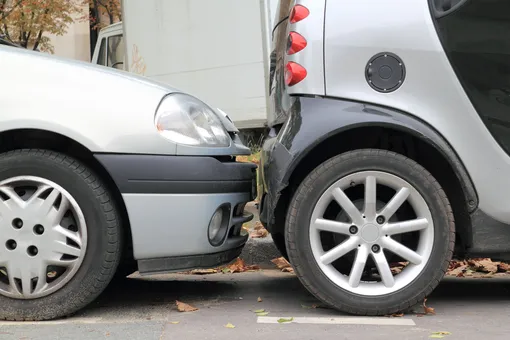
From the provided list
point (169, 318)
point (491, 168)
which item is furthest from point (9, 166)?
point (491, 168)

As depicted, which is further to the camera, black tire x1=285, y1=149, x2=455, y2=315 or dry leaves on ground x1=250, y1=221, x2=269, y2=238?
dry leaves on ground x1=250, y1=221, x2=269, y2=238

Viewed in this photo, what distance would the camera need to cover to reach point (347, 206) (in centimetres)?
318

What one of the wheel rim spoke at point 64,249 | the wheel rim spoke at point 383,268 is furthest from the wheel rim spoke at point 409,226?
the wheel rim spoke at point 64,249

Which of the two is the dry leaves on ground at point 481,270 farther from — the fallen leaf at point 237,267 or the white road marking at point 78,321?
the white road marking at point 78,321

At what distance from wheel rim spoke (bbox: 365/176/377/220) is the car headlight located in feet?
2.41

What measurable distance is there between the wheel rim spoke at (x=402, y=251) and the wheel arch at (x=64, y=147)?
1248 mm

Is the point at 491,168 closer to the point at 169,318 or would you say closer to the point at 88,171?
the point at 169,318

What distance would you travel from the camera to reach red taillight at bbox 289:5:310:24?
3232 millimetres

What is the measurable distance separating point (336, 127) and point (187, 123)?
0.72m

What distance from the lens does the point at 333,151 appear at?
339 cm

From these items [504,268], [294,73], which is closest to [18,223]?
[294,73]

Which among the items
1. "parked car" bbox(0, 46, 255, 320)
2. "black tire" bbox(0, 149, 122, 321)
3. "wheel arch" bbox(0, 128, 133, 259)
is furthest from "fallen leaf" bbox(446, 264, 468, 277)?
"black tire" bbox(0, 149, 122, 321)

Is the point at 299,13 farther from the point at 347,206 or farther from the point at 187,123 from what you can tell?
the point at 347,206

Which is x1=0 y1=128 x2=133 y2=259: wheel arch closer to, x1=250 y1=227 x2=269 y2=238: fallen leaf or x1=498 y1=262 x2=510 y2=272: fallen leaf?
x1=250 y1=227 x2=269 y2=238: fallen leaf
